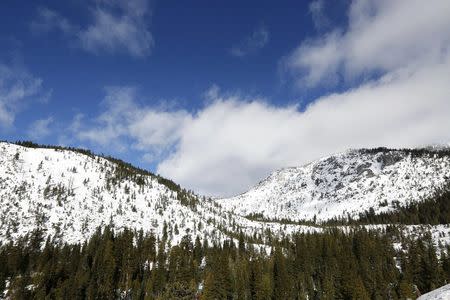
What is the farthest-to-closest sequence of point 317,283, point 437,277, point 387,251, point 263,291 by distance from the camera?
point 387,251 → point 317,283 → point 437,277 → point 263,291

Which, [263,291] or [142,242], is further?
[142,242]

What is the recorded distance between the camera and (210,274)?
442 ft

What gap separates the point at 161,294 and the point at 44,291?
1612 inches

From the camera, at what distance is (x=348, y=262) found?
143750 millimetres

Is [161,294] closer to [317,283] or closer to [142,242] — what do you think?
[142,242]

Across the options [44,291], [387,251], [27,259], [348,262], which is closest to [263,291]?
[348,262]

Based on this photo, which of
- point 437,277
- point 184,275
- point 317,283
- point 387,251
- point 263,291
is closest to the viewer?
point 263,291

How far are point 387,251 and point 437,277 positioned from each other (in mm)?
49153

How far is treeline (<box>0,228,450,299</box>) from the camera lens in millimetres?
120562

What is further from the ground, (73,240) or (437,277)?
(73,240)

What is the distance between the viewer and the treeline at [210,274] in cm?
12056

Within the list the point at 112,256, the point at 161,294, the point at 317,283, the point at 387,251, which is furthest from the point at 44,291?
the point at 387,251

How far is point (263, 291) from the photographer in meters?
116

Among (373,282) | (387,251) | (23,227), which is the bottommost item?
(373,282)
